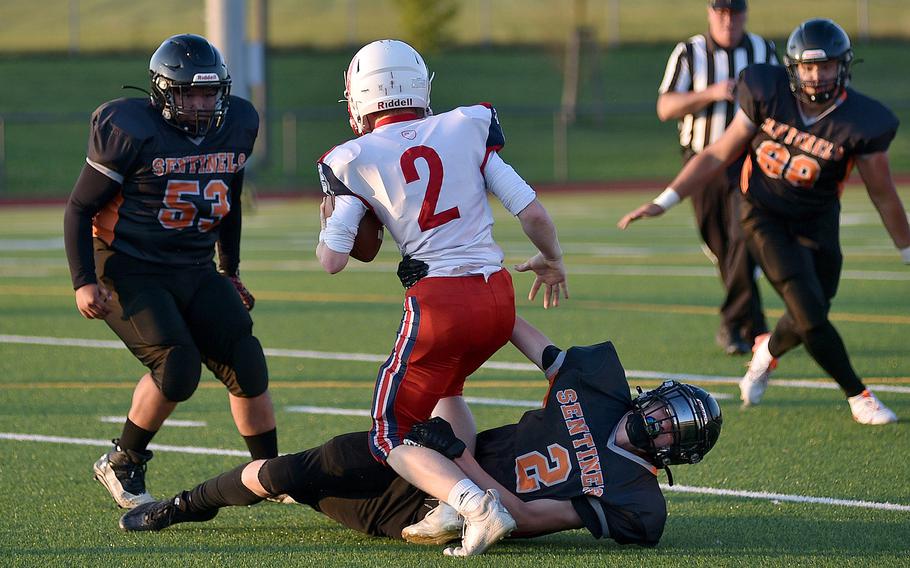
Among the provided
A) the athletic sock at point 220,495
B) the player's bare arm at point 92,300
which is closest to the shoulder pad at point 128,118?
the player's bare arm at point 92,300

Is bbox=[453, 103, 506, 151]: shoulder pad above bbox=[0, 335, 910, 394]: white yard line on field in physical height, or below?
above

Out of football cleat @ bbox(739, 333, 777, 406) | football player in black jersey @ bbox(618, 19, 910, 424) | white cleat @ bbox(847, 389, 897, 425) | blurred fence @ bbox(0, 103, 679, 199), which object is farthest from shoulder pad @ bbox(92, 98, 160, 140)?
blurred fence @ bbox(0, 103, 679, 199)

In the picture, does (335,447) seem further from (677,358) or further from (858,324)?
(858,324)

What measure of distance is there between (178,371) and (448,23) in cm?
3333

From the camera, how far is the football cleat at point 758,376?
Result: 20.5 feet

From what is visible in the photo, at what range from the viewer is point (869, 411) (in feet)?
19.5

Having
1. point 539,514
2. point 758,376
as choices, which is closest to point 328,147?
point 758,376

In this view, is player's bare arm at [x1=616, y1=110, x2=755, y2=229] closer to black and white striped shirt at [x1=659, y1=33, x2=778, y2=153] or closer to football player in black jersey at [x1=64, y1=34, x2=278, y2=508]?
black and white striped shirt at [x1=659, y1=33, x2=778, y2=153]

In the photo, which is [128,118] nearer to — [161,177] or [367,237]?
[161,177]

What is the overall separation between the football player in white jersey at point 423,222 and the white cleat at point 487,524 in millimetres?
69

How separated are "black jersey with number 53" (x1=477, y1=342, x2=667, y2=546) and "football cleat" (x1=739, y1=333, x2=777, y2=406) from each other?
2020 millimetres

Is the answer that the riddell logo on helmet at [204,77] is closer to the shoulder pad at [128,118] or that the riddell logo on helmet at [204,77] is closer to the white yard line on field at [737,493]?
the shoulder pad at [128,118]

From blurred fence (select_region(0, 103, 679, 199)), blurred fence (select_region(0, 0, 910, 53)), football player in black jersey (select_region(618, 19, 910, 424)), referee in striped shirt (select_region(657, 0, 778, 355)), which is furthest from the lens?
blurred fence (select_region(0, 0, 910, 53))

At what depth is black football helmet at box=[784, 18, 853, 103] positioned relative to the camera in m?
5.71
